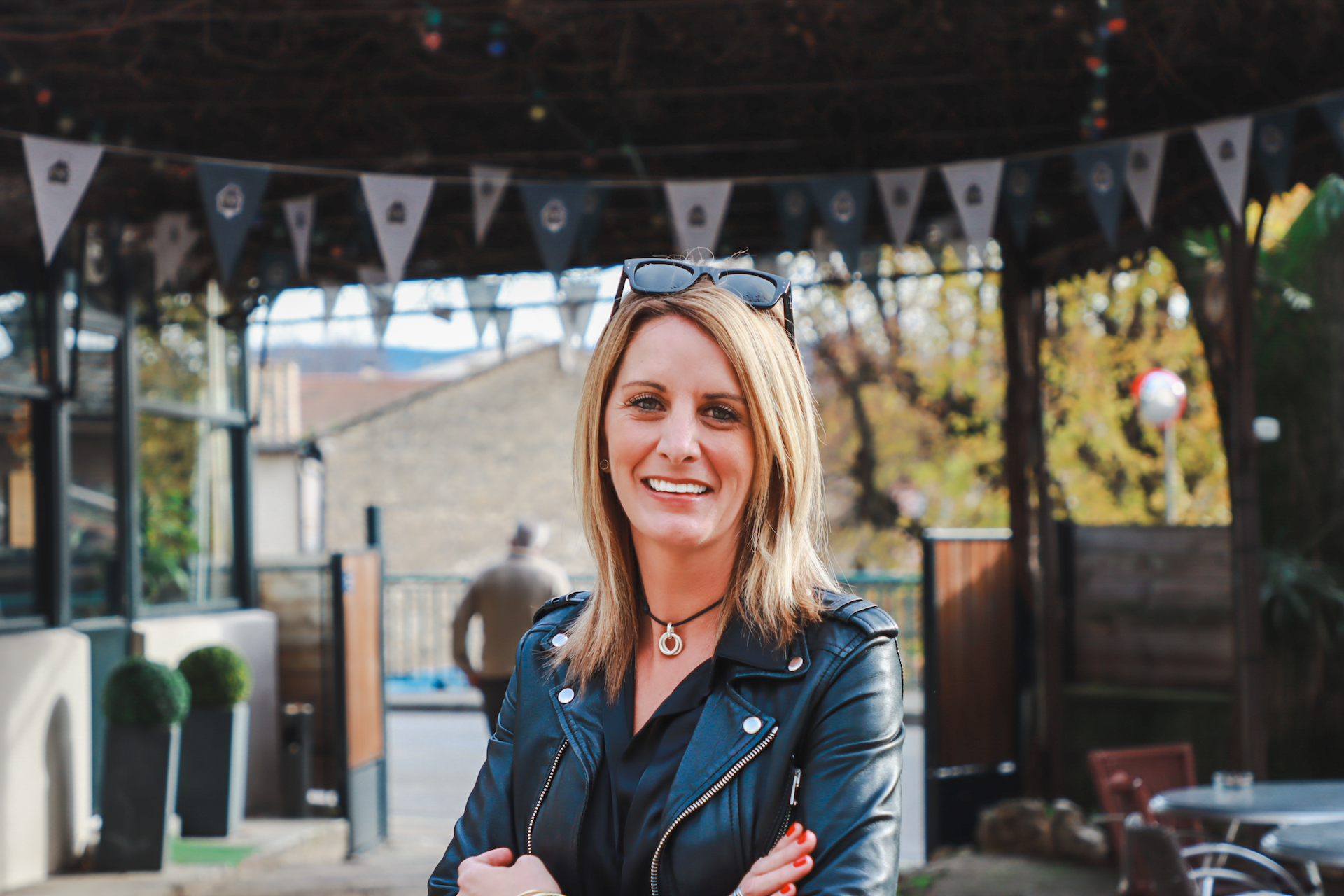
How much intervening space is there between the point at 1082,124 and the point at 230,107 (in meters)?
3.65

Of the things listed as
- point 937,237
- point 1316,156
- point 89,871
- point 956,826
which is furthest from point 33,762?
point 1316,156

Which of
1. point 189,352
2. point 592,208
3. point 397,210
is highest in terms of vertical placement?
point 592,208

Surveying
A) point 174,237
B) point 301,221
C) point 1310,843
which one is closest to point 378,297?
point 174,237

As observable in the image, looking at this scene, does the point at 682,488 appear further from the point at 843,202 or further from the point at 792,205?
the point at 792,205

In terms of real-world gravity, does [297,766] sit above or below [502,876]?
below

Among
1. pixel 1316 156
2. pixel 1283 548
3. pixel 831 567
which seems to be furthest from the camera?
pixel 1283 548

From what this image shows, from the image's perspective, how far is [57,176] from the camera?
15.6 ft

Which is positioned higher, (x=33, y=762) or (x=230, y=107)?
(x=230, y=107)

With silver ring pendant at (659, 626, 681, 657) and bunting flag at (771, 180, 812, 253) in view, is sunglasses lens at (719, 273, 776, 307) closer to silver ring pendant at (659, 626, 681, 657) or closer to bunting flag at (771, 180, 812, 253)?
silver ring pendant at (659, 626, 681, 657)

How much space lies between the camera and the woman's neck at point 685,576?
1.47 metres

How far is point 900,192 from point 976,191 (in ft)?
1.10

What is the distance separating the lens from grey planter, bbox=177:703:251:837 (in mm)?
6949

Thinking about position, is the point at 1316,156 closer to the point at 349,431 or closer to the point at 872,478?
the point at 872,478

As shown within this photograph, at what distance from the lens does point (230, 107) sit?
5.52m
